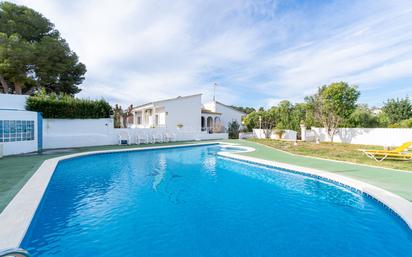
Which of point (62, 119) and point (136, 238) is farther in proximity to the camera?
point (62, 119)

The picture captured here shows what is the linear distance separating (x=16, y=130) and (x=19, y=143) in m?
0.76

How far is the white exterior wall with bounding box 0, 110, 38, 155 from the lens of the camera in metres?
11.0

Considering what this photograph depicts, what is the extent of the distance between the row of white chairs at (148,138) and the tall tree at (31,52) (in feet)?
36.7

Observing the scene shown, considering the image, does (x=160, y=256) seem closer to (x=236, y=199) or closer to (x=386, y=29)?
(x=236, y=199)

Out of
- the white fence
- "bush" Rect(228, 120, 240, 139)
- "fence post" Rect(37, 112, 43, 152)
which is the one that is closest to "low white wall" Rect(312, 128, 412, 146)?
"bush" Rect(228, 120, 240, 139)

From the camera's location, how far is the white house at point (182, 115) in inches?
924

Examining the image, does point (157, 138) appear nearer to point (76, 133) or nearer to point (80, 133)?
point (80, 133)

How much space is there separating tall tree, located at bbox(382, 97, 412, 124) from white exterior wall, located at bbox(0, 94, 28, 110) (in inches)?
1557

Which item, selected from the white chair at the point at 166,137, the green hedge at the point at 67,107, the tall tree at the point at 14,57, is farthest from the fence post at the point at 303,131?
the tall tree at the point at 14,57

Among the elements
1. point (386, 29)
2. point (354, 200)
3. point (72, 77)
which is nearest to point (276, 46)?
point (386, 29)

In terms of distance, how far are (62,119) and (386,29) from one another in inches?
831

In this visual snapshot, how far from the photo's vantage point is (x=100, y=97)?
56.7 ft

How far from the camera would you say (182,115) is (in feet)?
81.3

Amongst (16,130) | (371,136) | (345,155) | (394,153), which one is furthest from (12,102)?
(371,136)
